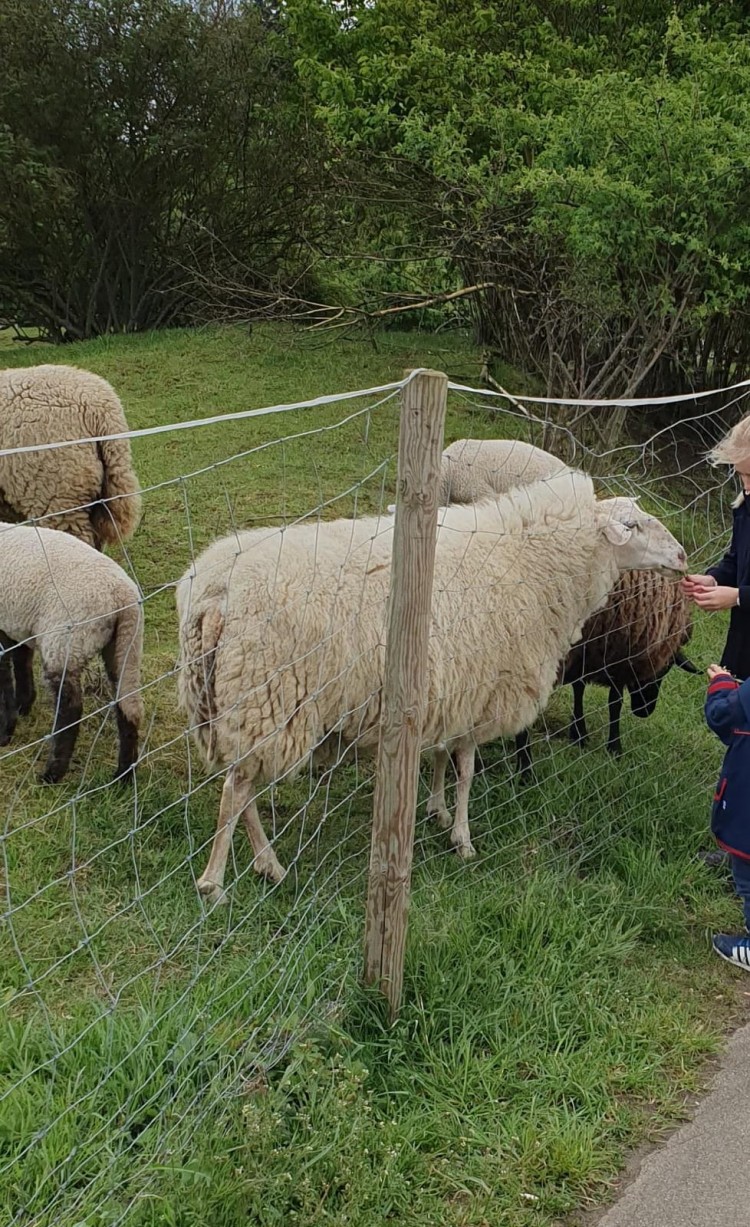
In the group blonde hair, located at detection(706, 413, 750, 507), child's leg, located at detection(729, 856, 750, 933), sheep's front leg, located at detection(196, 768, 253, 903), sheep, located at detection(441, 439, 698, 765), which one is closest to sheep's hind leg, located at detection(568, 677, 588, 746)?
sheep, located at detection(441, 439, 698, 765)

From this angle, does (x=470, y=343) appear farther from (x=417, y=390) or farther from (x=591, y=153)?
(x=417, y=390)

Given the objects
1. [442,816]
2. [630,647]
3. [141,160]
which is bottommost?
[442,816]

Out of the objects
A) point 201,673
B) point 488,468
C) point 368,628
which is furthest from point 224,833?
point 488,468

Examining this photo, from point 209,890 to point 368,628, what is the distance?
3.47 feet

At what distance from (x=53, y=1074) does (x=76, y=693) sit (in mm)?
1854

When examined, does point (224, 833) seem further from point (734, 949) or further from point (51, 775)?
point (734, 949)

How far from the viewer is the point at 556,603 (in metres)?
4.00

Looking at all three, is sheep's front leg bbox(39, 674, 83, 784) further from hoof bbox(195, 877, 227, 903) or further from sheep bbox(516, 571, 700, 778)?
sheep bbox(516, 571, 700, 778)

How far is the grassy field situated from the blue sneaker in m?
0.07

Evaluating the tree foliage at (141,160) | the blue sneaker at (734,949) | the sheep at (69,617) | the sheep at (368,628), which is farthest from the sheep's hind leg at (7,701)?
the tree foliage at (141,160)

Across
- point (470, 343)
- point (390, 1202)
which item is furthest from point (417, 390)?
point (470, 343)

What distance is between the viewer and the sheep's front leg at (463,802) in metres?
3.75

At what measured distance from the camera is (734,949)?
3.21m

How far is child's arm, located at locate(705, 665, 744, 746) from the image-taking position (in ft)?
10.1
